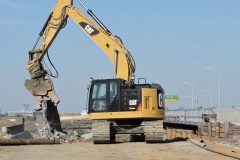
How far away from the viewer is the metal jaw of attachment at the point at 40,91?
29.6 m

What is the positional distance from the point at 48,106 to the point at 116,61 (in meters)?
5.88

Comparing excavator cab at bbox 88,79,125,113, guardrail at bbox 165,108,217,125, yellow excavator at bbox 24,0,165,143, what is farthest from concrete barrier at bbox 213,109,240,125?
excavator cab at bbox 88,79,125,113

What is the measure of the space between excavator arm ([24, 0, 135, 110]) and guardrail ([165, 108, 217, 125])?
1625cm

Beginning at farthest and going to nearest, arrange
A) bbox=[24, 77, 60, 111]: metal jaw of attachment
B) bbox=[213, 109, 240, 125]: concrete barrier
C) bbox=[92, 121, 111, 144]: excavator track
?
bbox=[213, 109, 240, 125]: concrete barrier, bbox=[24, 77, 60, 111]: metal jaw of attachment, bbox=[92, 121, 111, 144]: excavator track

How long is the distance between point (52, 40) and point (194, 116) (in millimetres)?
18542

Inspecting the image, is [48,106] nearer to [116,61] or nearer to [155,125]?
[116,61]

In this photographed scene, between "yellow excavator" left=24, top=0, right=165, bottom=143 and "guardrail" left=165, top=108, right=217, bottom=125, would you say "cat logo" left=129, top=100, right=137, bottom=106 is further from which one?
"guardrail" left=165, top=108, right=217, bottom=125

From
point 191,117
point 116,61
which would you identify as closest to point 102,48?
point 116,61

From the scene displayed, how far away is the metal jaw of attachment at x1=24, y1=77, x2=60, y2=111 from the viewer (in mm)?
29641

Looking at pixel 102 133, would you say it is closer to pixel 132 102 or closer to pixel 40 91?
pixel 132 102

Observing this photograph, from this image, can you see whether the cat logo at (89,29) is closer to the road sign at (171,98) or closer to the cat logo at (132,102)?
the cat logo at (132,102)

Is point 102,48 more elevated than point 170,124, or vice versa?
point 102,48

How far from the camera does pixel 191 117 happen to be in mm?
46125

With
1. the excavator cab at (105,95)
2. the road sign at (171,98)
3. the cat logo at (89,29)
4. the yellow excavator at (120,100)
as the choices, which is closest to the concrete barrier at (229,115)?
the yellow excavator at (120,100)
